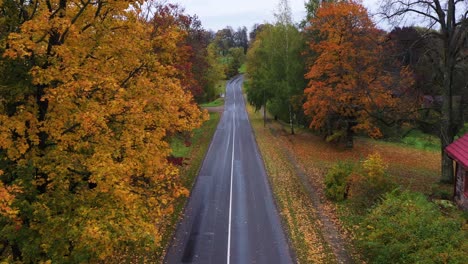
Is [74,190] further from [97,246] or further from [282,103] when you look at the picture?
[282,103]

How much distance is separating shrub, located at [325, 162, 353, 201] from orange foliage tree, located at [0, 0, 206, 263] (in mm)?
14091

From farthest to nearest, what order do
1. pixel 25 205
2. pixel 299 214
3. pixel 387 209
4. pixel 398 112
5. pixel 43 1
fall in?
pixel 398 112 < pixel 299 214 < pixel 387 209 < pixel 43 1 < pixel 25 205

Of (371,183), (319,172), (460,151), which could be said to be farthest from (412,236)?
(319,172)

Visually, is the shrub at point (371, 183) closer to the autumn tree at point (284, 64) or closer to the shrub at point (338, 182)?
the shrub at point (338, 182)

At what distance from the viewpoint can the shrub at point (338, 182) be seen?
77.0 feet

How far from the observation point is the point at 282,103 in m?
46.7

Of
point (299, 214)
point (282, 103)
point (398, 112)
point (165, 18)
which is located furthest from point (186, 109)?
point (282, 103)

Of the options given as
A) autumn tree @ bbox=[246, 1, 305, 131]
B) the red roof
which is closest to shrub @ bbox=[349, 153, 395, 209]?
the red roof

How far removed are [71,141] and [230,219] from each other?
1299 centimetres

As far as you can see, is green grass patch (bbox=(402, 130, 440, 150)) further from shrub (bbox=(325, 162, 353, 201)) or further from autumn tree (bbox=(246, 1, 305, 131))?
shrub (bbox=(325, 162, 353, 201))

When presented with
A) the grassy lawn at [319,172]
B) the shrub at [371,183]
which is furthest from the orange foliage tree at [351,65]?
the shrub at [371,183]

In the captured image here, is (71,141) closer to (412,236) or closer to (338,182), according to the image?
(412,236)

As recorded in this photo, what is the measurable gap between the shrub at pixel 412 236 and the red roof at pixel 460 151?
3.77m

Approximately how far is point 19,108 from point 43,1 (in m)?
3.08
